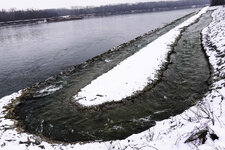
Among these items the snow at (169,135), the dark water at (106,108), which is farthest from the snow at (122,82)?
the snow at (169,135)

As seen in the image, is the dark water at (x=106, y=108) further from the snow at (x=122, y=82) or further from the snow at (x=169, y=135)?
the snow at (x=169, y=135)

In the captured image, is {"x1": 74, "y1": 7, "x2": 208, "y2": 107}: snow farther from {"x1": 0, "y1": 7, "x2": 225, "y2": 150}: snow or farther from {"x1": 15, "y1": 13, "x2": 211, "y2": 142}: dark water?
{"x1": 0, "y1": 7, "x2": 225, "y2": 150}: snow

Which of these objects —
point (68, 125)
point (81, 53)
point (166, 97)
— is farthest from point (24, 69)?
point (166, 97)

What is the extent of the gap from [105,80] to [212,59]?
31.4 ft

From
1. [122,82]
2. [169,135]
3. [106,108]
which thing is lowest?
[106,108]

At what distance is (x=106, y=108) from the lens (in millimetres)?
11188

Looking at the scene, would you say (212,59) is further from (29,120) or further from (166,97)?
(29,120)

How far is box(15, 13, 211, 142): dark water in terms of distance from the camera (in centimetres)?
945

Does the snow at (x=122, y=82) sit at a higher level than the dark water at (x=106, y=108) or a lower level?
higher

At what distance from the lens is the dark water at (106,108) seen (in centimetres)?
945

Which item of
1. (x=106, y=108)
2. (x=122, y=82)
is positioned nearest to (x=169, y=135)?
(x=106, y=108)

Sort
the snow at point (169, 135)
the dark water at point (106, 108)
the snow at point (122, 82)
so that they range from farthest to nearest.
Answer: the snow at point (122, 82)
the dark water at point (106, 108)
the snow at point (169, 135)

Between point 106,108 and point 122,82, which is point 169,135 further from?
point 122,82

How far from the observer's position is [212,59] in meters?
16.8
